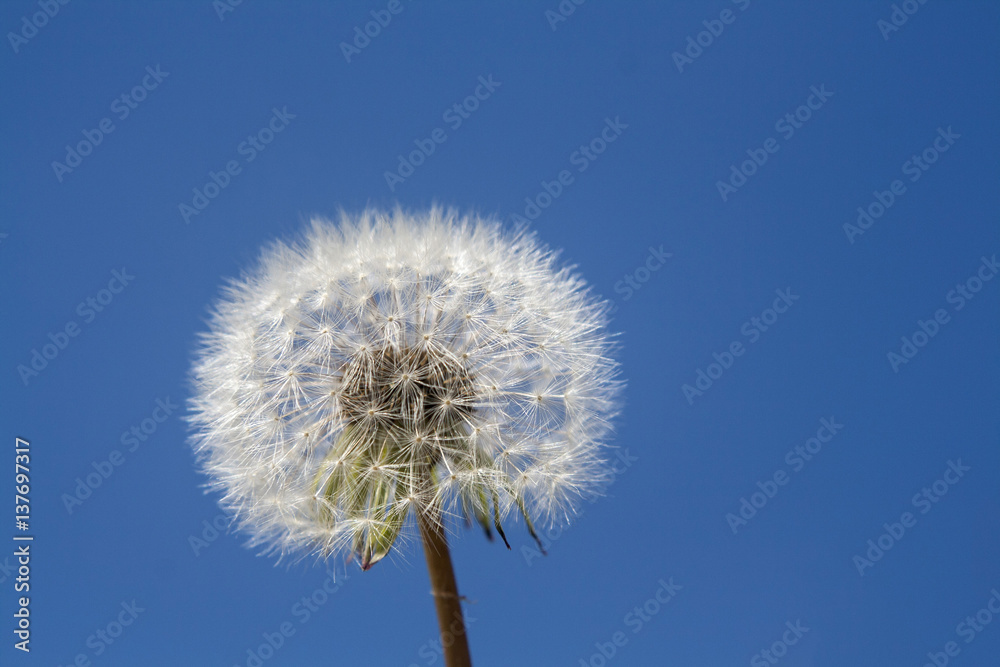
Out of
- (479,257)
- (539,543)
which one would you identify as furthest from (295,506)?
(479,257)

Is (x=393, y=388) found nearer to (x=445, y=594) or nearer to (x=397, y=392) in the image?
(x=397, y=392)

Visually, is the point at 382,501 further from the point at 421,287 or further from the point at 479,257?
the point at 479,257

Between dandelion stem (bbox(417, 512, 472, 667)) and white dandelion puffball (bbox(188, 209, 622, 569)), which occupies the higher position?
white dandelion puffball (bbox(188, 209, 622, 569))

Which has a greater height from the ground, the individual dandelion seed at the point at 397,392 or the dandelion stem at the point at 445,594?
the individual dandelion seed at the point at 397,392

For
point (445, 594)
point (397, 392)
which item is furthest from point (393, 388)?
point (445, 594)
